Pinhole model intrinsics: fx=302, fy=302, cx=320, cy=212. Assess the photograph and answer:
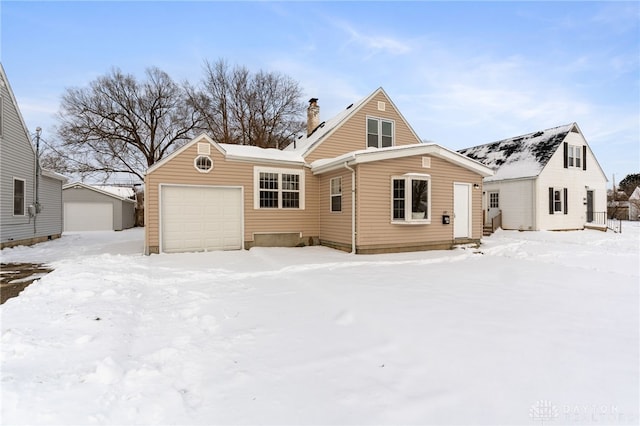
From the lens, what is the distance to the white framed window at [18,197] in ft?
37.7

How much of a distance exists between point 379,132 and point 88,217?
20.6 m

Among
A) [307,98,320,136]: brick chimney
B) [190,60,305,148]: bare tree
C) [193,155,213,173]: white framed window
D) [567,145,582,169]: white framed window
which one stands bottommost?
[193,155,213,173]: white framed window

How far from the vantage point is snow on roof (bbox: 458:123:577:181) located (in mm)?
17594

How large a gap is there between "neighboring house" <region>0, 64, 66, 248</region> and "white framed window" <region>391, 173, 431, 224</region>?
13.6 meters

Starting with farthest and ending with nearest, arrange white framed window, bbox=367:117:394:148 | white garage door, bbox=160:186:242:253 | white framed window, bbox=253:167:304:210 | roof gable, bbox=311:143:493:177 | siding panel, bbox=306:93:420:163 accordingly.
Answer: white framed window, bbox=367:117:394:148
siding panel, bbox=306:93:420:163
white framed window, bbox=253:167:304:210
white garage door, bbox=160:186:242:253
roof gable, bbox=311:143:493:177

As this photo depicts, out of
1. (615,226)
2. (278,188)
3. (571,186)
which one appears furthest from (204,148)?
(615,226)

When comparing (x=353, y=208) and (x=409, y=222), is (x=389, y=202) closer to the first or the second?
(x=409, y=222)

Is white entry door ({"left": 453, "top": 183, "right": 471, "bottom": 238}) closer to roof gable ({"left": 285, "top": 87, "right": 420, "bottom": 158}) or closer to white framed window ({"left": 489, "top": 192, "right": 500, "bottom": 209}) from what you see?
roof gable ({"left": 285, "top": 87, "right": 420, "bottom": 158})

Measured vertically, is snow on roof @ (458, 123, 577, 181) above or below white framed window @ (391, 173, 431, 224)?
above

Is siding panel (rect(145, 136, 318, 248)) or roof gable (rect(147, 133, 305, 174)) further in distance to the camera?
roof gable (rect(147, 133, 305, 174))

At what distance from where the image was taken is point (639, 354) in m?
3.10

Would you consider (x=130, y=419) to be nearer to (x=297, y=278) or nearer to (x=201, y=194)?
(x=297, y=278)

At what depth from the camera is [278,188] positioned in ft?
37.3

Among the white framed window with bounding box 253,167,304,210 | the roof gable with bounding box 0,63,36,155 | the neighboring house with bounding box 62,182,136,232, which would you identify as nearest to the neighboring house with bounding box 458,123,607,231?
the white framed window with bounding box 253,167,304,210
